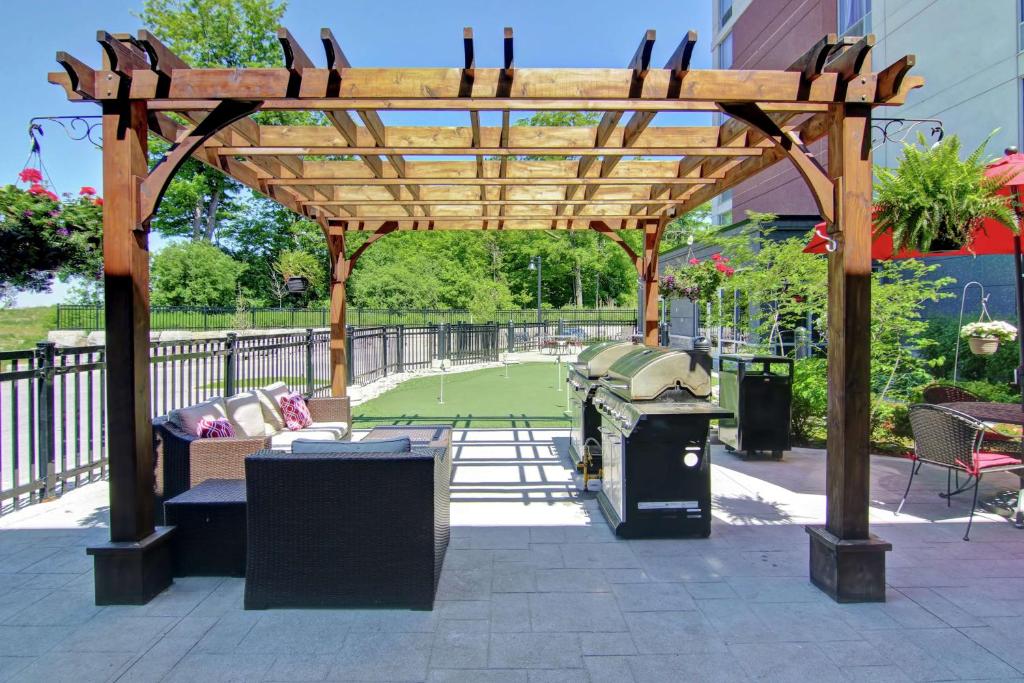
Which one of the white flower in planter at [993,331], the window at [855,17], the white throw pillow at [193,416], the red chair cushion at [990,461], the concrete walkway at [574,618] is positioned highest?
the window at [855,17]

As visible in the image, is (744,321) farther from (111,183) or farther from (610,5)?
(610,5)

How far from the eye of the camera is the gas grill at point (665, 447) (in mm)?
3904

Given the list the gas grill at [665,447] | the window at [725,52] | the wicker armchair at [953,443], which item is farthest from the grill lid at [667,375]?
the window at [725,52]

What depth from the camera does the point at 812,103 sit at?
3.28 metres

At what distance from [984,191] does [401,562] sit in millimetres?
4131

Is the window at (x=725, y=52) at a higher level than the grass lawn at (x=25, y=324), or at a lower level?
higher

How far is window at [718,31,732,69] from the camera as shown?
69.7ft

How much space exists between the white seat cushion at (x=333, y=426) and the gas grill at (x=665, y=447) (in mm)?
3148

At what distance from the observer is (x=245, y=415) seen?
518 cm

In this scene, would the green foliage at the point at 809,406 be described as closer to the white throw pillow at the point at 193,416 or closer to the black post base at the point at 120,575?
the white throw pillow at the point at 193,416

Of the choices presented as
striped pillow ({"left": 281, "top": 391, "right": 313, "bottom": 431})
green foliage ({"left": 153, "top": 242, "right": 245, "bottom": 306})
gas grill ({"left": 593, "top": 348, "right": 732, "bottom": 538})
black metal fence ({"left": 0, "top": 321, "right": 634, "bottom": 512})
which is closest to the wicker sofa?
black metal fence ({"left": 0, "top": 321, "right": 634, "bottom": 512})

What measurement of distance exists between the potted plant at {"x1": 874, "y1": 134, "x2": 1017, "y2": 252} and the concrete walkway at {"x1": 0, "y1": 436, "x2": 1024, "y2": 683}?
77.8 inches

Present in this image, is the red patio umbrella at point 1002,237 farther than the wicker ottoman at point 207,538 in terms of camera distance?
Yes

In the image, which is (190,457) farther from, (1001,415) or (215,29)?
(215,29)
